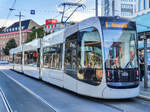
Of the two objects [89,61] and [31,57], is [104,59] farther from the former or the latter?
[31,57]

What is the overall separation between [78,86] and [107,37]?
7.47ft

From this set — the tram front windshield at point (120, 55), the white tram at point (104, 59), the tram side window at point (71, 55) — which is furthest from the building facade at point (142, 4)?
the tram front windshield at point (120, 55)

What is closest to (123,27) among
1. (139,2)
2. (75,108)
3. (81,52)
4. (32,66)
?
(81,52)

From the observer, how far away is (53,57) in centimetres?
1207

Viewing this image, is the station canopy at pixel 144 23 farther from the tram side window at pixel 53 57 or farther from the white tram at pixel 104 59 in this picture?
the tram side window at pixel 53 57

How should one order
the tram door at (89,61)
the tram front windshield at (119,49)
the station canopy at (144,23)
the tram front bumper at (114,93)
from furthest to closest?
the station canopy at (144,23) < the tram door at (89,61) < the tram front windshield at (119,49) < the tram front bumper at (114,93)

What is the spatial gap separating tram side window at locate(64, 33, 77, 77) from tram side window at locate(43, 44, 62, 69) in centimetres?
91

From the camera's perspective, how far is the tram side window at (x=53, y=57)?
434 inches

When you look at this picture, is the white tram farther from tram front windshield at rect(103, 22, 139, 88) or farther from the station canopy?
the station canopy

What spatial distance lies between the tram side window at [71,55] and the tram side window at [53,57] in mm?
915

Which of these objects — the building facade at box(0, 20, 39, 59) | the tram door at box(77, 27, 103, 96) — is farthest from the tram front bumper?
the building facade at box(0, 20, 39, 59)

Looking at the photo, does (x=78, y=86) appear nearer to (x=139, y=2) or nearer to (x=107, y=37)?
(x=107, y=37)

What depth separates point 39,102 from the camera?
8.29 metres

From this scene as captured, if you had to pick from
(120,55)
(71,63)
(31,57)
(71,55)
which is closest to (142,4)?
(31,57)
